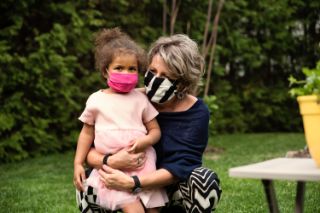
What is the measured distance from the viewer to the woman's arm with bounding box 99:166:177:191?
2566 mm

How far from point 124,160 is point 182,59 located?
50 cm

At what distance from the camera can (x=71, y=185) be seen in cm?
574

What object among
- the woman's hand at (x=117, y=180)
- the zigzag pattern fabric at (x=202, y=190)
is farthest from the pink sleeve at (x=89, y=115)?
the zigzag pattern fabric at (x=202, y=190)

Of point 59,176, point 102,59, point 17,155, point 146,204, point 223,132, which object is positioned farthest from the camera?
point 223,132

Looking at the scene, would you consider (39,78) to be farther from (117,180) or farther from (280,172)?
(280,172)

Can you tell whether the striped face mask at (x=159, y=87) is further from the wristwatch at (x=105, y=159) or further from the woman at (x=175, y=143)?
the wristwatch at (x=105, y=159)

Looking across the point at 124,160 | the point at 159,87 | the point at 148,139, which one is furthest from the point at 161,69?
the point at 124,160

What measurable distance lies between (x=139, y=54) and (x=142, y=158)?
1.50 ft

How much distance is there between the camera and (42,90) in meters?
7.77

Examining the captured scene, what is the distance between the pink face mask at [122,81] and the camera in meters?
2.70

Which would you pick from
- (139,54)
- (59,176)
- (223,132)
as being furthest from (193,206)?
(223,132)

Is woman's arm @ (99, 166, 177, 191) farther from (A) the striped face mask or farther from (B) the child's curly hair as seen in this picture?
(B) the child's curly hair

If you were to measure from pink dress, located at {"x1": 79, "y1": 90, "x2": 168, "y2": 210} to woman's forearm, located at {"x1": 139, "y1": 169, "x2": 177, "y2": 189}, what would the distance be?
42 millimetres

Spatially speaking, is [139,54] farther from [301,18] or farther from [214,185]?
[301,18]
